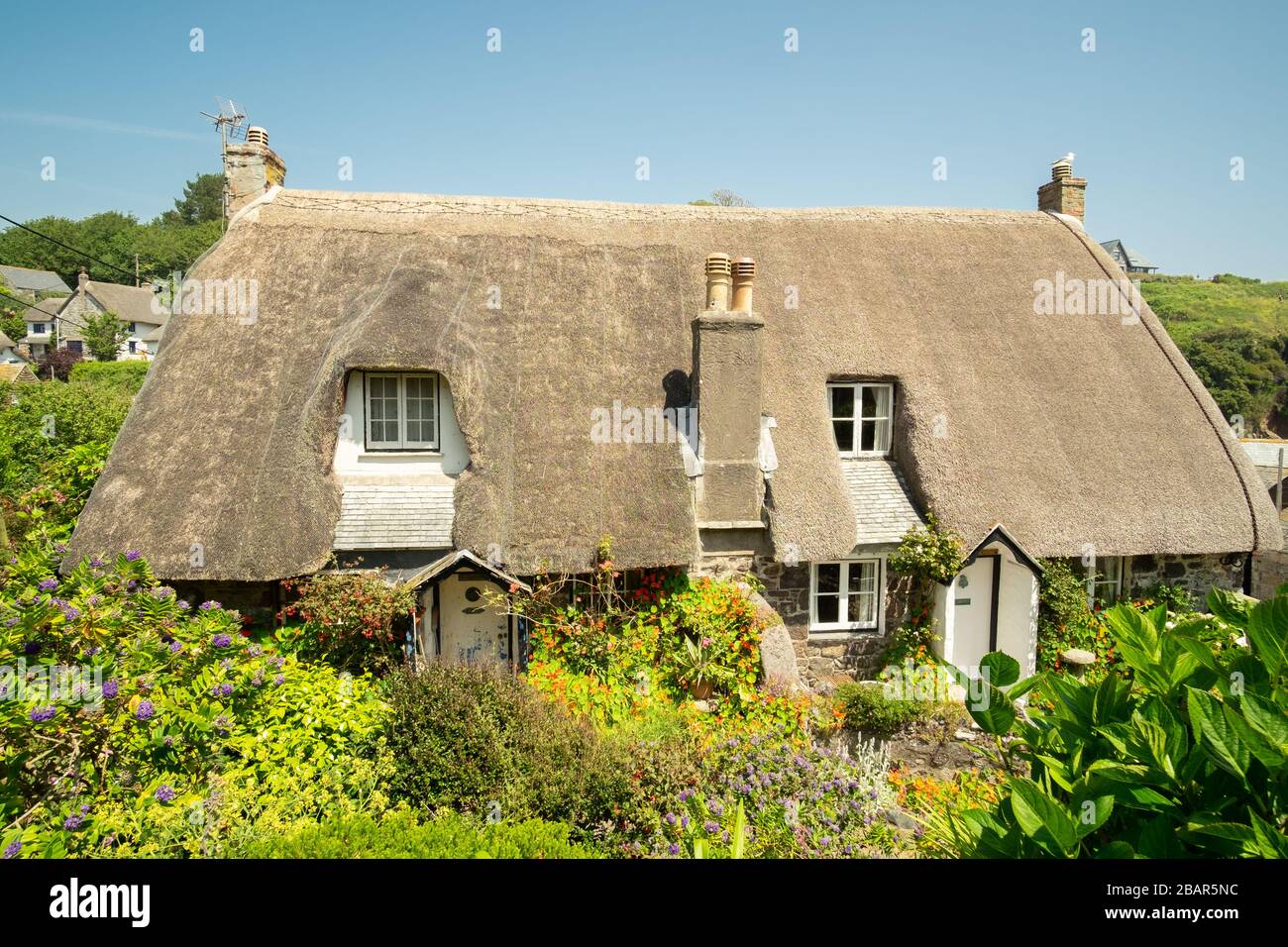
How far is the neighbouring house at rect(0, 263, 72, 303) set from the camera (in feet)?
212

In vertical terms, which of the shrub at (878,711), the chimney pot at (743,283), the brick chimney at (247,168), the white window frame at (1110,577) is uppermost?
the brick chimney at (247,168)

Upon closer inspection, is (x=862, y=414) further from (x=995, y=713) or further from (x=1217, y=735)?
(x=1217, y=735)

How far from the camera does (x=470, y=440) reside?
9.45m

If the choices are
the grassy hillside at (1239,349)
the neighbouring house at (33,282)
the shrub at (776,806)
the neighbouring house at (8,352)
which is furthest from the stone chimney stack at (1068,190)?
the neighbouring house at (33,282)

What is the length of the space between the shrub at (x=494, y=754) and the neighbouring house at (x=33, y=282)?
7898 centimetres

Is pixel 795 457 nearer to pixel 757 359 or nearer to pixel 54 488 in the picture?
pixel 757 359

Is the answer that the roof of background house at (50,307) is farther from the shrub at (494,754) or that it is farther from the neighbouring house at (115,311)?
the shrub at (494,754)

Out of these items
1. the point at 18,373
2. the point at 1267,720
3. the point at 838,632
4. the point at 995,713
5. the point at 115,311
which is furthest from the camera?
the point at 115,311

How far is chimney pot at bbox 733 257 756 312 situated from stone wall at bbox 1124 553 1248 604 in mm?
7460

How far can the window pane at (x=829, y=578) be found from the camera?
418 inches

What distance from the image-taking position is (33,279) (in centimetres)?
6700

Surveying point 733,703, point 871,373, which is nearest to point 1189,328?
point 871,373

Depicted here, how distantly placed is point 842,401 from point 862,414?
0.39 meters

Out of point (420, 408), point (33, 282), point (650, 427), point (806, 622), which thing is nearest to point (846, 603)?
point (806, 622)
